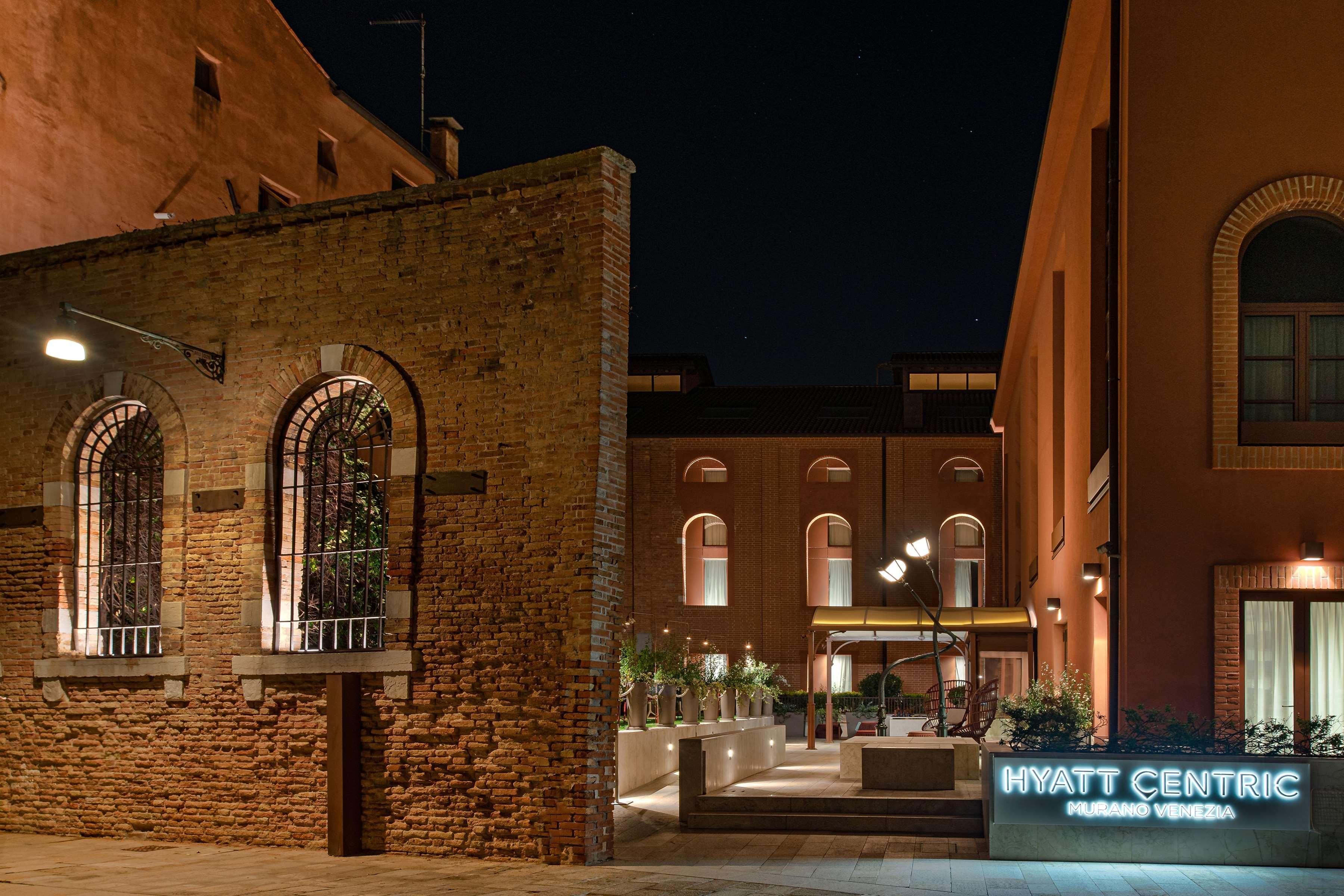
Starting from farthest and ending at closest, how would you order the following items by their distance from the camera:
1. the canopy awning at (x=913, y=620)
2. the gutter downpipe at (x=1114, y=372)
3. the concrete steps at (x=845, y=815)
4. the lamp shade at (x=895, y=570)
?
the canopy awning at (x=913, y=620) → the lamp shade at (x=895, y=570) → the concrete steps at (x=845, y=815) → the gutter downpipe at (x=1114, y=372)

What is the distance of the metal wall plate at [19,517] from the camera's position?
14484 millimetres

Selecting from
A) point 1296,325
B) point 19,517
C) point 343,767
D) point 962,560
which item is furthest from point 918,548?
point 962,560

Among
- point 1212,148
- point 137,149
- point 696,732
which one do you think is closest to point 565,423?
point 1212,148

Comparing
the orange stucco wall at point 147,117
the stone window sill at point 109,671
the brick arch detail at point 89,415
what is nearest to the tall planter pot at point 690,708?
the stone window sill at point 109,671

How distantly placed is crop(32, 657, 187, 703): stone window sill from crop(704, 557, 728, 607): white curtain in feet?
100

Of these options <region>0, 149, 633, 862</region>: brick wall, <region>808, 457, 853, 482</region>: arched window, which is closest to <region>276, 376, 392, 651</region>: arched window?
<region>0, 149, 633, 862</region>: brick wall

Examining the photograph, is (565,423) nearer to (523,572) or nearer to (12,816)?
(523,572)

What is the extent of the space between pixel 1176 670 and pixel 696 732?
8845 millimetres

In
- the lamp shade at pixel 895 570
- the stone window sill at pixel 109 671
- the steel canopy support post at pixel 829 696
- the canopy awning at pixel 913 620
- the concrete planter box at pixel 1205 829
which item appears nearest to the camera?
the concrete planter box at pixel 1205 829

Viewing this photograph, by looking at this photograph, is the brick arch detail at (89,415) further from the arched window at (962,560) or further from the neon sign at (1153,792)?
the arched window at (962,560)

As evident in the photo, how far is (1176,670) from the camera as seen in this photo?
1256 centimetres

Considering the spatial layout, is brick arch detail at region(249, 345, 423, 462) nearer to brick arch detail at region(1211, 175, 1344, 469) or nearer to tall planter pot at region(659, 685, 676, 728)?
brick arch detail at region(1211, 175, 1344, 469)

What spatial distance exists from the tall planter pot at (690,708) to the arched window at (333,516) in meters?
8.16

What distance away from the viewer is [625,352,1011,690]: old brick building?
42500mm
